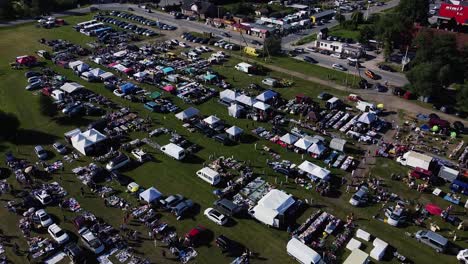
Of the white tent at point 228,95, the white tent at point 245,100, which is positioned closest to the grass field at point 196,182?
the white tent at point 228,95

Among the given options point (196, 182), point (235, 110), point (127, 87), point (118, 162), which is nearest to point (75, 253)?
point (118, 162)

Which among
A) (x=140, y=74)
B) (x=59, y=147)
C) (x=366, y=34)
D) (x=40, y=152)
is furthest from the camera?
(x=366, y=34)

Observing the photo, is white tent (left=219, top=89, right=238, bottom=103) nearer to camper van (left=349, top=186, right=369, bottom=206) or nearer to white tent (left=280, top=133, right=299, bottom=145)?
white tent (left=280, top=133, right=299, bottom=145)

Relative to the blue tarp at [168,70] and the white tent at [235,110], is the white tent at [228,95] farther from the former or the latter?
the blue tarp at [168,70]

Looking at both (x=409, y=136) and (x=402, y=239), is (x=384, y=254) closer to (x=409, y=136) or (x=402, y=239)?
(x=402, y=239)

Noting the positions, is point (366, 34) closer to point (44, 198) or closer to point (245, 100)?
point (245, 100)

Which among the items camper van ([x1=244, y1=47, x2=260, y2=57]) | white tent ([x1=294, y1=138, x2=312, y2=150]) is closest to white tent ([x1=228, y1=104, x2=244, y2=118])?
white tent ([x1=294, y1=138, x2=312, y2=150])

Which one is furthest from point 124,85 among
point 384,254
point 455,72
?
point 455,72

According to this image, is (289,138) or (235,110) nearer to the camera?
(289,138)
